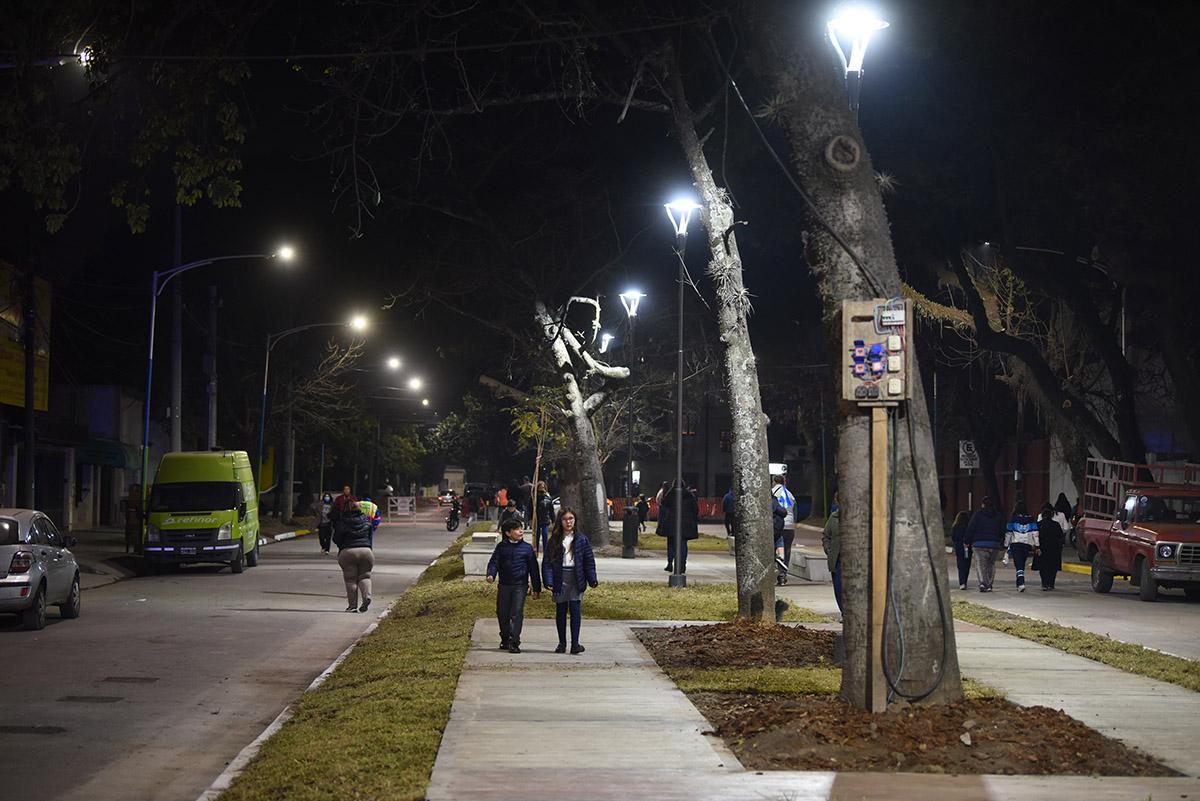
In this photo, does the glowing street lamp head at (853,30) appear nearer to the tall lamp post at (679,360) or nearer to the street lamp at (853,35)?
the street lamp at (853,35)

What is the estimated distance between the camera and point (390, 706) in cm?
1142

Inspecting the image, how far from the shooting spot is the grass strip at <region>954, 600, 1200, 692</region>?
550 inches

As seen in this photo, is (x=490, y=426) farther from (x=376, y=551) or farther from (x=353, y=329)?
(x=376, y=551)

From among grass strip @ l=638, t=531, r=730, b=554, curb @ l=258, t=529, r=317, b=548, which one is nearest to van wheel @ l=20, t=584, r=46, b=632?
grass strip @ l=638, t=531, r=730, b=554

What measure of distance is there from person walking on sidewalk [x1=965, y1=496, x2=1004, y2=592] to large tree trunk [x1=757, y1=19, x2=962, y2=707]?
47.7 feet

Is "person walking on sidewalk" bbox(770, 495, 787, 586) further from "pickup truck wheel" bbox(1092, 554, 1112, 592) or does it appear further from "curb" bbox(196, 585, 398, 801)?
"curb" bbox(196, 585, 398, 801)

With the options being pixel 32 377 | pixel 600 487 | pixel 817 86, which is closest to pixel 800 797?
pixel 817 86

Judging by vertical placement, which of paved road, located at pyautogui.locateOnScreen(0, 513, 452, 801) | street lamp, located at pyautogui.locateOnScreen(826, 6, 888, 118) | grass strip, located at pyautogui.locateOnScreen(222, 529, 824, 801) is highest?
street lamp, located at pyautogui.locateOnScreen(826, 6, 888, 118)

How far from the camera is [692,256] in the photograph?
135 ft

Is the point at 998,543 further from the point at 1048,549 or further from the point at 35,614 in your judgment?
the point at 35,614

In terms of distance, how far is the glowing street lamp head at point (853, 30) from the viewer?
11547 mm

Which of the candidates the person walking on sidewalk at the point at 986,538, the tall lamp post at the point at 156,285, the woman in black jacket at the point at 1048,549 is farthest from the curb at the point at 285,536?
the woman in black jacket at the point at 1048,549

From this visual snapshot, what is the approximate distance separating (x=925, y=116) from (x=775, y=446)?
70900 mm

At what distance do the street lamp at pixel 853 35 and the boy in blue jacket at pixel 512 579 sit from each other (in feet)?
20.0
